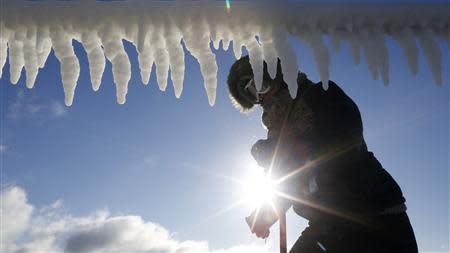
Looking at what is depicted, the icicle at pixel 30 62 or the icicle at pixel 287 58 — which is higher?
the icicle at pixel 30 62

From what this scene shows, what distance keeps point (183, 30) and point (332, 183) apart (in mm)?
2149

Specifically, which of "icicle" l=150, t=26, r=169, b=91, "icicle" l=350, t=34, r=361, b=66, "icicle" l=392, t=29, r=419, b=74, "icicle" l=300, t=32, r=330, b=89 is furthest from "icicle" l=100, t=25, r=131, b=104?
"icicle" l=392, t=29, r=419, b=74

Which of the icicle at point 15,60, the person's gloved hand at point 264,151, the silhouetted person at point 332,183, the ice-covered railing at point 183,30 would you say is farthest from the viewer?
the person's gloved hand at point 264,151

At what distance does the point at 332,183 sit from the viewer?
12.5 ft

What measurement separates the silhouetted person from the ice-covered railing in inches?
64.2

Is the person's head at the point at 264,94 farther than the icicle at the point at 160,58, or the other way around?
the person's head at the point at 264,94

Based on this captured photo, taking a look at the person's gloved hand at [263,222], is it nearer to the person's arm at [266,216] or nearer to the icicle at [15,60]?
the person's arm at [266,216]

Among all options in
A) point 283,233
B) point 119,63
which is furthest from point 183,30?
point 283,233

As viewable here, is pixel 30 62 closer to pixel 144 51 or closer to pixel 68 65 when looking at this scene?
pixel 68 65

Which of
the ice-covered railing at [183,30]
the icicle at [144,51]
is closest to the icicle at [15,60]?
the ice-covered railing at [183,30]

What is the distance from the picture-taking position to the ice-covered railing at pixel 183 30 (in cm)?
213

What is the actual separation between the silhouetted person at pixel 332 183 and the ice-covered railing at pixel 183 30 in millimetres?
1632

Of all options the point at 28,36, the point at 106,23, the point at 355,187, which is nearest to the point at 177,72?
the point at 106,23

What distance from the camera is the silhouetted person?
369cm
